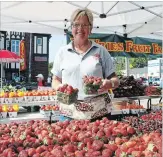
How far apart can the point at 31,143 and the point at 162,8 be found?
4.97 meters

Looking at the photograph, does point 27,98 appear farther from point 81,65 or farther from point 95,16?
point 81,65

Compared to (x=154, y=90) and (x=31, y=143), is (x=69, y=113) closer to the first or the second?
(x=31, y=143)

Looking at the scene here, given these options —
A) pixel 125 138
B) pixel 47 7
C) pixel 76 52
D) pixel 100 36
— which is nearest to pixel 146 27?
pixel 100 36

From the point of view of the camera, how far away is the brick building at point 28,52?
30.2m

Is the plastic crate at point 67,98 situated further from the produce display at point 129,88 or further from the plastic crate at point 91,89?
the produce display at point 129,88

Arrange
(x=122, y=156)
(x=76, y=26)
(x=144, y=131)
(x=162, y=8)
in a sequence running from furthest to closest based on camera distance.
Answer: (x=162, y=8), (x=76, y=26), (x=144, y=131), (x=122, y=156)

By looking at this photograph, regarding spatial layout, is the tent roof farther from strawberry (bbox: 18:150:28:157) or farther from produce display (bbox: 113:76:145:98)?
strawberry (bbox: 18:150:28:157)

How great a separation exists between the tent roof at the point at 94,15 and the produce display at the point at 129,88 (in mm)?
1389

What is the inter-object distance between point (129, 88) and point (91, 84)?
4.23 m

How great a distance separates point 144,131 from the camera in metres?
2.32

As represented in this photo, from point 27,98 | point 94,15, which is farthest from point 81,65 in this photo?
point 94,15

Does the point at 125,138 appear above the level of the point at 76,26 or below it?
below

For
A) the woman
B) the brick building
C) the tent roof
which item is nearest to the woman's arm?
the woman

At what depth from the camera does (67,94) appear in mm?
2506
